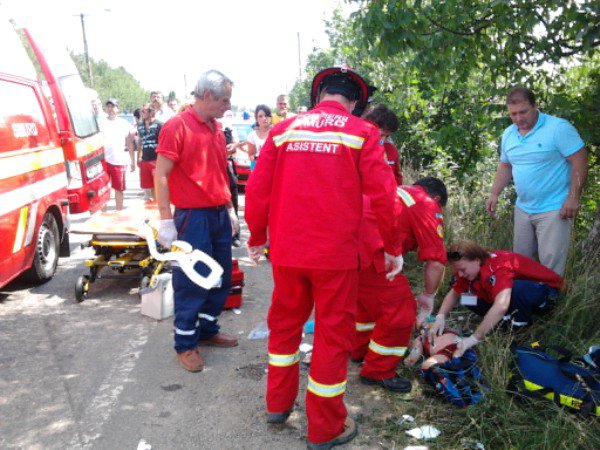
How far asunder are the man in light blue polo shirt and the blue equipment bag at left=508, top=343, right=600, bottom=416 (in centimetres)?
135

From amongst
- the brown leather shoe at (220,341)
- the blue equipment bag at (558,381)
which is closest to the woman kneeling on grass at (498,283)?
the blue equipment bag at (558,381)

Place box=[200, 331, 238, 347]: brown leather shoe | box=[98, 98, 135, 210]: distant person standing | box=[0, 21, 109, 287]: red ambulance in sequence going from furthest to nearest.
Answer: box=[98, 98, 135, 210]: distant person standing, box=[0, 21, 109, 287]: red ambulance, box=[200, 331, 238, 347]: brown leather shoe

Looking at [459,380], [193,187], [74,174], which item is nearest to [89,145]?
[74,174]

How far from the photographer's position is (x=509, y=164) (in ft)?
15.5

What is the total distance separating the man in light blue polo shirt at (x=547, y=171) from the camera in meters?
4.04

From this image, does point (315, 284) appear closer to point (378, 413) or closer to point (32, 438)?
point (378, 413)

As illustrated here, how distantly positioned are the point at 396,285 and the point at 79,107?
539 cm

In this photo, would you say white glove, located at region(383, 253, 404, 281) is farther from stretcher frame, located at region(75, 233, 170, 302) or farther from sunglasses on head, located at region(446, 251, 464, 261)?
stretcher frame, located at region(75, 233, 170, 302)

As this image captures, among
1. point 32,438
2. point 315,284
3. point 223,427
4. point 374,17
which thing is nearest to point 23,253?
point 32,438

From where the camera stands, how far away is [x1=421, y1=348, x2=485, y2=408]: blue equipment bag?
10.3 feet

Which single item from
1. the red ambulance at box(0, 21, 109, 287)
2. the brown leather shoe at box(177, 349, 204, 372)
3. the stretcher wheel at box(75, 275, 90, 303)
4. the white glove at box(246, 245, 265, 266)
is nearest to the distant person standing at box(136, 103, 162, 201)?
the red ambulance at box(0, 21, 109, 287)

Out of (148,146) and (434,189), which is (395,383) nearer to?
(434,189)

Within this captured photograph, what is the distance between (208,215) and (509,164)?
2.70 m

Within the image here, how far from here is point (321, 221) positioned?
8.85 feet
